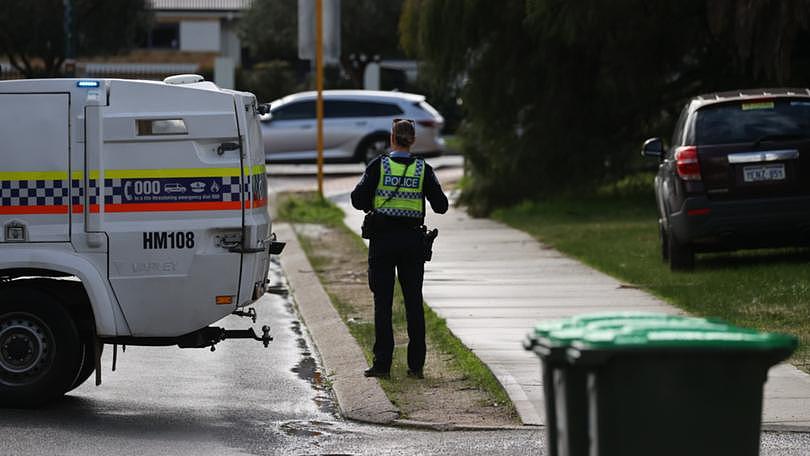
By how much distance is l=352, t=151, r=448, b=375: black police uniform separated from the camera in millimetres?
10164

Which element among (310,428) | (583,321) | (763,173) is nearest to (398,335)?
(310,428)

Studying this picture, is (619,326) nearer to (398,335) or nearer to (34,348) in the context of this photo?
(34,348)

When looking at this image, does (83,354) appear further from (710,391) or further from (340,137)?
(340,137)

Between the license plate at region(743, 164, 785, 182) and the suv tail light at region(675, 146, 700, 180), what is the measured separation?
1.43 feet

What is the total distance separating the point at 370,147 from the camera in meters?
34.0

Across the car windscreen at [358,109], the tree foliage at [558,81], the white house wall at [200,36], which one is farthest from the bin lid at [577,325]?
the white house wall at [200,36]

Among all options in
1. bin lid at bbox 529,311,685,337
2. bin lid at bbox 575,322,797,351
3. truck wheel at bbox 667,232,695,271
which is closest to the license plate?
truck wheel at bbox 667,232,695,271

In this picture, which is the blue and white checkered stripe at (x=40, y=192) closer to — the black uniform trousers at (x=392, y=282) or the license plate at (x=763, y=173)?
Answer: the black uniform trousers at (x=392, y=282)

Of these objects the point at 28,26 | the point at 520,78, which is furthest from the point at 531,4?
the point at 28,26

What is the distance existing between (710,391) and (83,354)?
5423 millimetres

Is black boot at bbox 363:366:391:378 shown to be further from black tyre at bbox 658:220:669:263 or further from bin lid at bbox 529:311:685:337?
black tyre at bbox 658:220:669:263

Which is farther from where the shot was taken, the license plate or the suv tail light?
the suv tail light

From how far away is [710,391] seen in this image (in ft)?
17.5

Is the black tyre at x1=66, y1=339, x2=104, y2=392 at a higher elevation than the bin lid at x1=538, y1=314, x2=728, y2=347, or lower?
lower
